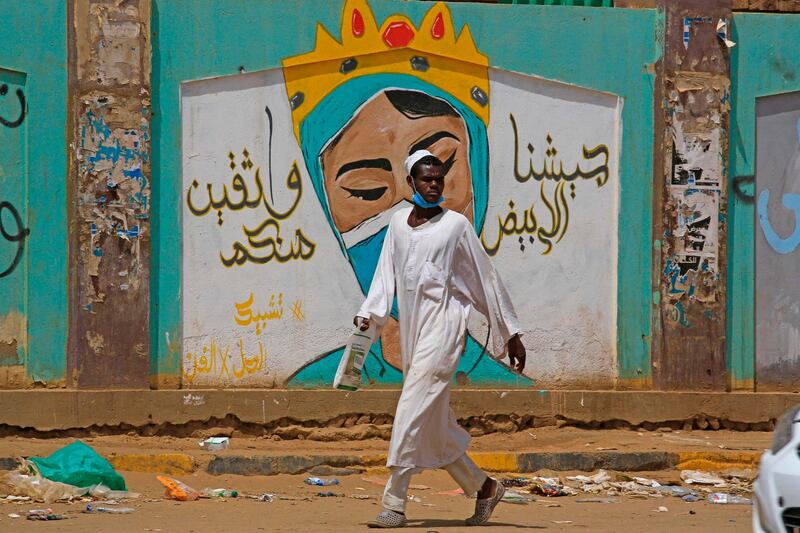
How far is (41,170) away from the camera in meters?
8.98

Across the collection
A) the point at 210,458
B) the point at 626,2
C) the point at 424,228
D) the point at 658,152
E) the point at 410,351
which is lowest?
the point at 210,458

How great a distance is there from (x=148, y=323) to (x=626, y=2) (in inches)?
160

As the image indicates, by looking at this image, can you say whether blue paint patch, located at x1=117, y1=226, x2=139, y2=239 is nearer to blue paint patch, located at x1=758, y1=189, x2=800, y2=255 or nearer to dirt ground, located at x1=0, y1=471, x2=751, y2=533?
dirt ground, located at x1=0, y1=471, x2=751, y2=533

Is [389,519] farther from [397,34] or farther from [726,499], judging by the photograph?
[397,34]

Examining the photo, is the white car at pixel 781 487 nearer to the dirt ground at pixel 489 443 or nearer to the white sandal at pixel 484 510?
the white sandal at pixel 484 510

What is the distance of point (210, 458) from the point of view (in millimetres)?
8453

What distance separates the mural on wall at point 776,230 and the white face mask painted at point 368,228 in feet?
8.82

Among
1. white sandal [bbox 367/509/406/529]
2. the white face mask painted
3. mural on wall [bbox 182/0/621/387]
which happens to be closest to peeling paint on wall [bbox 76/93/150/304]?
mural on wall [bbox 182/0/621/387]

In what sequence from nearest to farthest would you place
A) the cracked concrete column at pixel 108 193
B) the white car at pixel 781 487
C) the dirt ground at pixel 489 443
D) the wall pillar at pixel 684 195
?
the white car at pixel 781 487, the dirt ground at pixel 489 443, the cracked concrete column at pixel 108 193, the wall pillar at pixel 684 195

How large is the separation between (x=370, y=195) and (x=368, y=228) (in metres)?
0.23

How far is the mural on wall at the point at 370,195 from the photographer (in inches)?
366

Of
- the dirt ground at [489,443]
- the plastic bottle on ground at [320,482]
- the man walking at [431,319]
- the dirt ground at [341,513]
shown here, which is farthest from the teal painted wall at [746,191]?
the man walking at [431,319]

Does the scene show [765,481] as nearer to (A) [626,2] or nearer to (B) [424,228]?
(B) [424,228]

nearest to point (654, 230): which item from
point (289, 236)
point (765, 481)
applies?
point (289, 236)
